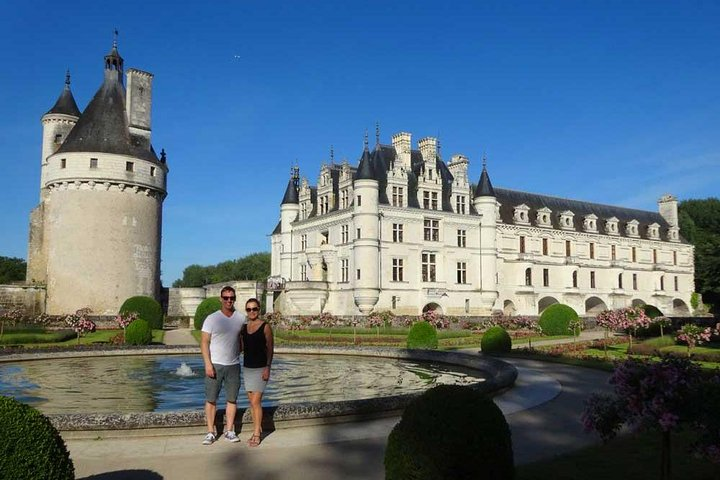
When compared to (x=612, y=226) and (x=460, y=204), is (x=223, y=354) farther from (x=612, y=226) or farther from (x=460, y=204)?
(x=612, y=226)

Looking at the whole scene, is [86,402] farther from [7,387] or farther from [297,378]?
[297,378]

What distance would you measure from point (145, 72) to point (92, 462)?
45.0 metres

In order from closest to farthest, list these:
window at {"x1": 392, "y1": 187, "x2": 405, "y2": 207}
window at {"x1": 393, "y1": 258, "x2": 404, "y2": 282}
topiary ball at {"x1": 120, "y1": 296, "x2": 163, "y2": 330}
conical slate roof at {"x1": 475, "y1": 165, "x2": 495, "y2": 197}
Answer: topiary ball at {"x1": 120, "y1": 296, "x2": 163, "y2": 330}
window at {"x1": 393, "y1": 258, "x2": 404, "y2": 282}
window at {"x1": 392, "y1": 187, "x2": 405, "y2": 207}
conical slate roof at {"x1": 475, "y1": 165, "x2": 495, "y2": 197}

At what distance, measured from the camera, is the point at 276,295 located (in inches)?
2063

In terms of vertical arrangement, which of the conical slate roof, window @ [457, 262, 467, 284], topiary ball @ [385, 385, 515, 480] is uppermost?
the conical slate roof

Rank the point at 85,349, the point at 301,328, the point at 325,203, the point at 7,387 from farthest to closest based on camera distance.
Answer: the point at 325,203 < the point at 301,328 < the point at 85,349 < the point at 7,387

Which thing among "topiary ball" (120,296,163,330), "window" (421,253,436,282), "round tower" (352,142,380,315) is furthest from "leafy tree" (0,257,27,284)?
"window" (421,253,436,282)

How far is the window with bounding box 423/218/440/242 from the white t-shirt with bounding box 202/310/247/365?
1643 inches

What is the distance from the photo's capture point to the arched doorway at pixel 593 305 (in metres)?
61.5

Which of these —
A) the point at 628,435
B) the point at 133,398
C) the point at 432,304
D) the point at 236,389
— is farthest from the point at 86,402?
the point at 432,304

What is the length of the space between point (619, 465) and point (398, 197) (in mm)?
41486

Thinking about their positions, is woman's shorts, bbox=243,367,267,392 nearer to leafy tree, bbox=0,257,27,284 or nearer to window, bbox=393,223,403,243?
window, bbox=393,223,403,243

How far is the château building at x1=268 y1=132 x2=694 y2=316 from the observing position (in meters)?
46.8

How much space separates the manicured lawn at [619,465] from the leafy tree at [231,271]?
312 feet
